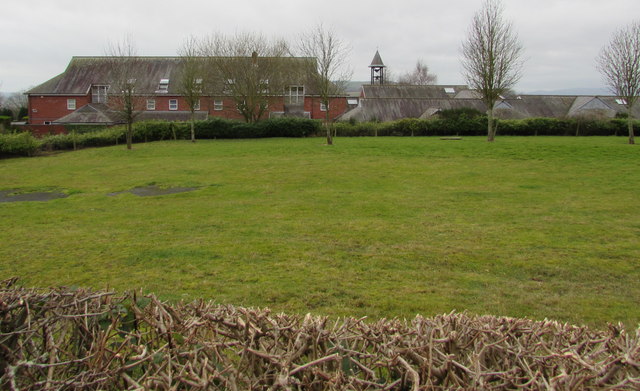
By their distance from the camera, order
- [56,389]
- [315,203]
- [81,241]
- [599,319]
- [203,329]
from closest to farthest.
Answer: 1. [56,389]
2. [203,329]
3. [599,319]
4. [81,241]
5. [315,203]

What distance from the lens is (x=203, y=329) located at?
262cm

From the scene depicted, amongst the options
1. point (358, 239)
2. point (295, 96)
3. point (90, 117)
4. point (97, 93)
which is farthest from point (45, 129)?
point (358, 239)

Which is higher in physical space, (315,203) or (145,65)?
(145,65)

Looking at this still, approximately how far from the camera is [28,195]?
16.1m

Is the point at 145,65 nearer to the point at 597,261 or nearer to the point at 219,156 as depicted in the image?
the point at 219,156

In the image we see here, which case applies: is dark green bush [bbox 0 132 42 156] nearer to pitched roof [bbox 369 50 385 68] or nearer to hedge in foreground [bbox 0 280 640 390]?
hedge in foreground [bbox 0 280 640 390]

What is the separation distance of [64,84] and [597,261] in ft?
206

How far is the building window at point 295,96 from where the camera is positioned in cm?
5741

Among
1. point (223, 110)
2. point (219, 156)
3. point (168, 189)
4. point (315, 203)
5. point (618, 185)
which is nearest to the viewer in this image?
point (315, 203)

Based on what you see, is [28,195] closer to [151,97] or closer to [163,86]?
[151,97]

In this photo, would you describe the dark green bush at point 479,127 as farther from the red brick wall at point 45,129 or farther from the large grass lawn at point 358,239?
the red brick wall at point 45,129

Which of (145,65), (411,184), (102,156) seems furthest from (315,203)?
(145,65)

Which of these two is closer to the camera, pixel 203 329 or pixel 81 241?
pixel 203 329

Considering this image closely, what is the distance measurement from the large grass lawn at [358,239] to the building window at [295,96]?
3916cm
